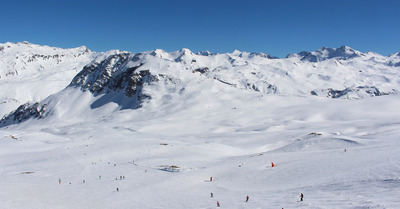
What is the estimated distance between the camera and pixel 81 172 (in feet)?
146

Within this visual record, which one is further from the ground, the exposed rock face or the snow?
the exposed rock face

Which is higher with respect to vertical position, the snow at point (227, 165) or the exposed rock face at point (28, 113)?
the exposed rock face at point (28, 113)

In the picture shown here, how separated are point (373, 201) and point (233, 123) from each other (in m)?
77.6

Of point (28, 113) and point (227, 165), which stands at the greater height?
point (28, 113)

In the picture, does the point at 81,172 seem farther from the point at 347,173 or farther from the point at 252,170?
Result: the point at 347,173

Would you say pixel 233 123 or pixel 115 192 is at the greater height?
pixel 233 123

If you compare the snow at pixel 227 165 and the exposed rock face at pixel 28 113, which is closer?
the snow at pixel 227 165

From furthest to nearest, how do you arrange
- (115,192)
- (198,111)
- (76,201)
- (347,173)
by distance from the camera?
1. (198,111)
2. (115,192)
3. (76,201)
4. (347,173)

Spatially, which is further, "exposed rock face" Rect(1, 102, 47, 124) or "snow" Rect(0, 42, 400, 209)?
"exposed rock face" Rect(1, 102, 47, 124)

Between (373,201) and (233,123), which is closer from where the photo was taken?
(373,201)

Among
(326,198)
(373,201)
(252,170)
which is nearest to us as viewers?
(373,201)

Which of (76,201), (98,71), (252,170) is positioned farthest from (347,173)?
(98,71)

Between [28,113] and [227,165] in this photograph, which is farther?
[28,113]

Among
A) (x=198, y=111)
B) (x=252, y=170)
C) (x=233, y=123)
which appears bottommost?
(x=252, y=170)
